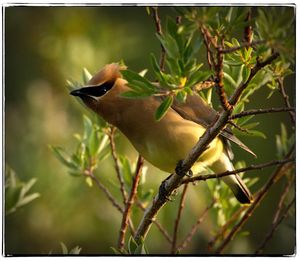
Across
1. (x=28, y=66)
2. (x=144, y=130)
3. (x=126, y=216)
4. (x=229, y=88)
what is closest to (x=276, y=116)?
(x=229, y=88)

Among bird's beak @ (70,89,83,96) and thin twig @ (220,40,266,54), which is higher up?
thin twig @ (220,40,266,54)

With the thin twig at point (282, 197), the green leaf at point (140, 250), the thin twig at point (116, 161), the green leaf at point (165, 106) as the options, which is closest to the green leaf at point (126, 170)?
the thin twig at point (116, 161)

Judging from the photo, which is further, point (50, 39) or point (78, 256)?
point (50, 39)

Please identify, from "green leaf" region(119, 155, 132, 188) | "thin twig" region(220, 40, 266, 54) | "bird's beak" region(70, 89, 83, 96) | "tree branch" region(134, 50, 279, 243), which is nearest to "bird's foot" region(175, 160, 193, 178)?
"tree branch" region(134, 50, 279, 243)

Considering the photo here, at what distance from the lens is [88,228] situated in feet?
10.1

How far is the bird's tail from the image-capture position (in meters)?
2.61

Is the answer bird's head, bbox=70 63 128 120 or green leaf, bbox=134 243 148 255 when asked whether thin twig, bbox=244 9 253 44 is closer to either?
bird's head, bbox=70 63 128 120

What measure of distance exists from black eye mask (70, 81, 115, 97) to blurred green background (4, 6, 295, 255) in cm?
27

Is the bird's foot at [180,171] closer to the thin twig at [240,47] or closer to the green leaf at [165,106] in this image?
the green leaf at [165,106]

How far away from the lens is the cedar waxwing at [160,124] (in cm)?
248

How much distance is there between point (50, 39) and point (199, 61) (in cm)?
→ 97

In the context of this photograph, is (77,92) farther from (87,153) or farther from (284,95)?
(284,95)

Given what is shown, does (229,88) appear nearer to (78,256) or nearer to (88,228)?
(78,256)

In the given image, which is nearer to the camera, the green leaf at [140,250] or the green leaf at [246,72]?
the green leaf at [246,72]
